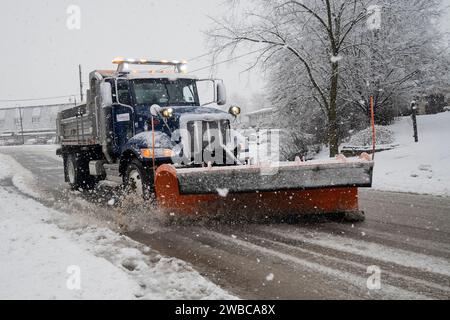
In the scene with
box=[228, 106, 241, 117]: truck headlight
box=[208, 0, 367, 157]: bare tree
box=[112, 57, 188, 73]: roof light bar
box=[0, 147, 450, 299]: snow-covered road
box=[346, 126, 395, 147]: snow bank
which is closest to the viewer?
box=[0, 147, 450, 299]: snow-covered road

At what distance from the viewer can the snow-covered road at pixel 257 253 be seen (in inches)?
150

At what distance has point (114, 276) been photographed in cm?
408

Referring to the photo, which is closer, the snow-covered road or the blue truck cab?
the snow-covered road

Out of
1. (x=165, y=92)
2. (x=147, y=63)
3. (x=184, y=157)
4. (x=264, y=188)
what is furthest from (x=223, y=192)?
(x=147, y=63)

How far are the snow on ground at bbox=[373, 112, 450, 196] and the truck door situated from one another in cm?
621

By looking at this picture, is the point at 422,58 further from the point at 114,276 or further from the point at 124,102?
the point at 114,276

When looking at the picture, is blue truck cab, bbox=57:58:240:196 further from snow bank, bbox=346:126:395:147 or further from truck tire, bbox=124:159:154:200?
snow bank, bbox=346:126:395:147

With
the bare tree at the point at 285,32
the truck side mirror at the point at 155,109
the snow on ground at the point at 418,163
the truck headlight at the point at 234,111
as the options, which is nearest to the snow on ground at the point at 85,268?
the truck side mirror at the point at 155,109

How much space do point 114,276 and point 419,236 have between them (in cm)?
377

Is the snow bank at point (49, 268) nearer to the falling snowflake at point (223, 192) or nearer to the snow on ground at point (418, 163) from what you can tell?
the falling snowflake at point (223, 192)

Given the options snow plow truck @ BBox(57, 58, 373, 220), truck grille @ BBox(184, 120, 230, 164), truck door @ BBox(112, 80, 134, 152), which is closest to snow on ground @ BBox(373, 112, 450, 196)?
snow plow truck @ BBox(57, 58, 373, 220)

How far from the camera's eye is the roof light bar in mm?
9344
